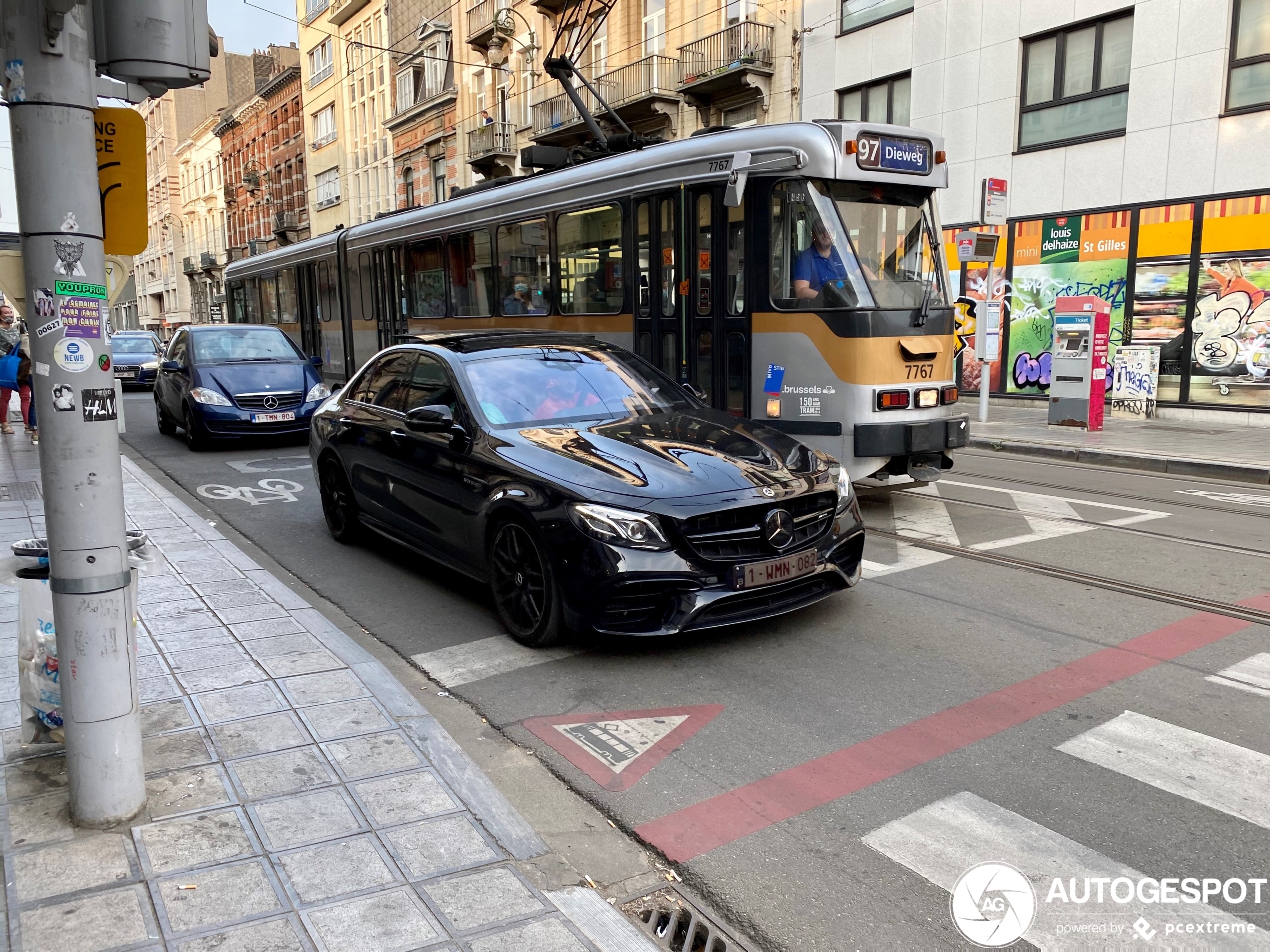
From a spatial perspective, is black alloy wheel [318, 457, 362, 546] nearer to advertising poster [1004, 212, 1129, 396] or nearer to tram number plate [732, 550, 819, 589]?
tram number plate [732, 550, 819, 589]

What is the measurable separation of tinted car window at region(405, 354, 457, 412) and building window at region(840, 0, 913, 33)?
16852 millimetres

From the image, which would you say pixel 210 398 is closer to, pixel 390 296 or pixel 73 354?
pixel 390 296

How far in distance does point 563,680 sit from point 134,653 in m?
2.05

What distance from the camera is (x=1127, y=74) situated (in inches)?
644

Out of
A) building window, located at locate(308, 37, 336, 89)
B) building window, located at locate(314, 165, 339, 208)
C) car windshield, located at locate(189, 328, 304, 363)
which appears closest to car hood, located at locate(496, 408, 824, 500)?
car windshield, located at locate(189, 328, 304, 363)

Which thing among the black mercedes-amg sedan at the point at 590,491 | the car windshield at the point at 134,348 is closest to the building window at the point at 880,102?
the black mercedes-amg sedan at the point at 590,491

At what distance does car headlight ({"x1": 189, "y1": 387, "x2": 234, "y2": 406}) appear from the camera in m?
12.8

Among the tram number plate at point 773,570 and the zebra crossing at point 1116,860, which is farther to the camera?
the tram number plate at point 773,570

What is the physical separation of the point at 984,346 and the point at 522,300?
866cm

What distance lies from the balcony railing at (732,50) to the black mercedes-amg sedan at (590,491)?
17779 mm

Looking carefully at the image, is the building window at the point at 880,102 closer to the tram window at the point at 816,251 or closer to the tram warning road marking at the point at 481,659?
the tram window at the point at 816,251

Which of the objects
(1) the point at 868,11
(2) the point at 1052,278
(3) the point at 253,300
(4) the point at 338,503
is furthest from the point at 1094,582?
(3) the point at 253,300

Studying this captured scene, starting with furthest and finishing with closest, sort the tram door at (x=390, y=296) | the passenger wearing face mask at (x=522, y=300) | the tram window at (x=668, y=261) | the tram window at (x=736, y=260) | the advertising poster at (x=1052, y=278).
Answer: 1. the advertising poster at (x=1052, y=278)
2. the tram door at (x=390, y=296)
3. the passenger wearing face mask at (x=522, y=300)
4. the tram window at (x=668, y=261)
5. the tram window at (x=736, y=260)

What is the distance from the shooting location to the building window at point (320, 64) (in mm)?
50188
